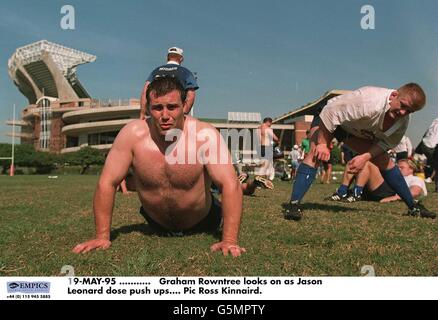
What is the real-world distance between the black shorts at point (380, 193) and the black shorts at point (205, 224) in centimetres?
425

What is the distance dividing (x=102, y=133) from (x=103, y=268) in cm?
5769

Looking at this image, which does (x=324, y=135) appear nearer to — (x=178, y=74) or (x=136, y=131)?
(x=178, y=74)

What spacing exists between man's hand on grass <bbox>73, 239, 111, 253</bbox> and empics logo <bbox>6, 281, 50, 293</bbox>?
69cm

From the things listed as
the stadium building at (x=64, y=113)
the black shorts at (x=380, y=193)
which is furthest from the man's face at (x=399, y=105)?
the stadium building at (x=64, y=113)

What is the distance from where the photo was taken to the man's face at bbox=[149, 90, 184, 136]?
2488mm

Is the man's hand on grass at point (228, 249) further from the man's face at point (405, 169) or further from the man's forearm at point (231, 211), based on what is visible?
the man's face at point (405, 169)

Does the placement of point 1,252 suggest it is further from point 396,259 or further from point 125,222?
point 396,259

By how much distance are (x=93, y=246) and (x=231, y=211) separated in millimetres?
955

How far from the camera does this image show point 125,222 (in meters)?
4.03

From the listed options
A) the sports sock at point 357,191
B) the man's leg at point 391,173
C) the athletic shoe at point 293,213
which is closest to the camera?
the athletic shoe at point 293,213

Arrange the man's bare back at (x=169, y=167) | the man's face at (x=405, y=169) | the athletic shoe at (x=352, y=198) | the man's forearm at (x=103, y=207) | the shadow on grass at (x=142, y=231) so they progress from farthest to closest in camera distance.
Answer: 1. the man's face at (x=405, y=169)
2. the athletic shoe at (x=352, y=198)
3. the shadow on grass at (x=142, y=231)
4. the man's forearm at (x=103, y=207)
5. the man's bare back at (x=169, y=167)

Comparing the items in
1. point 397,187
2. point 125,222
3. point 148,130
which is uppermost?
point 148,130

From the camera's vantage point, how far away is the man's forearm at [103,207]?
274 cm
